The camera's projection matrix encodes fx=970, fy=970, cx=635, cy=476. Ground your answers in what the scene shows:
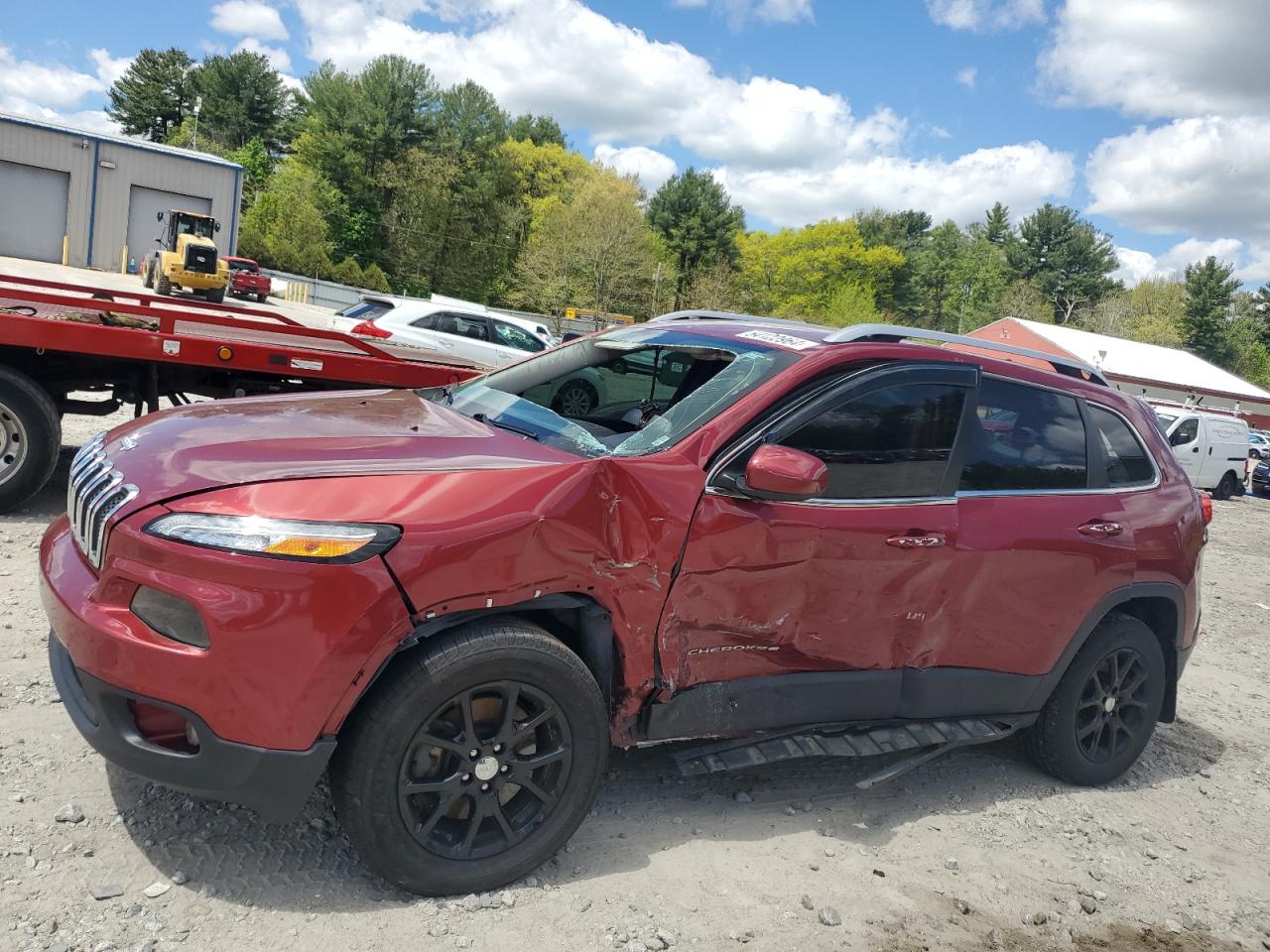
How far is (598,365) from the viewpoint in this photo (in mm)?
4414

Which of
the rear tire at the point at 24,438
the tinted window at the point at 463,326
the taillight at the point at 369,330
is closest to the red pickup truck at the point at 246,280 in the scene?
the tinted window at the point at 463,326

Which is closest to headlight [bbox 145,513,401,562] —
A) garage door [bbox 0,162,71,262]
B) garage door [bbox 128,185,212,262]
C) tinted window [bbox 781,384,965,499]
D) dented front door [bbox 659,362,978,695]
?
dented front door [bbox 659,362,978,695]

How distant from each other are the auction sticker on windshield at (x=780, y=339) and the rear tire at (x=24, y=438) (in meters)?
4.77

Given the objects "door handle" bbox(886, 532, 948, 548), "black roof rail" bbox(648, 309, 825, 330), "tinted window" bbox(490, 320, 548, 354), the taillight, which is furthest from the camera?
"tinted window" bbox(490, 320, 548, 354)

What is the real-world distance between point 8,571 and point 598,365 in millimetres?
3533

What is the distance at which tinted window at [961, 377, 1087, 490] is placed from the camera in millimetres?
3938

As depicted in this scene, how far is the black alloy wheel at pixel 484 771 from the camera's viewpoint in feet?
9.30

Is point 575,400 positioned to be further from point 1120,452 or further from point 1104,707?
point 1104,707

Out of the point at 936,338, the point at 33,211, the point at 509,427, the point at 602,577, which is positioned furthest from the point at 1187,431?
the point at 33,211

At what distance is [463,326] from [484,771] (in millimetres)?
15763

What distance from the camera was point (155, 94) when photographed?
88.6 metres

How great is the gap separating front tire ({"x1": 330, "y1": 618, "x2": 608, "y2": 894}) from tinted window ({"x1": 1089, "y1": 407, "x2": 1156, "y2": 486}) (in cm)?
280

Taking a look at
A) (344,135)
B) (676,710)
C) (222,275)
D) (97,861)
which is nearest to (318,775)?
(97,861)

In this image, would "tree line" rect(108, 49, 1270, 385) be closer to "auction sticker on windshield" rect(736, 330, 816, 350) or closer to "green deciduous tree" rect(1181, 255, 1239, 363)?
"green deciduous tree" rect(1181, 255, 1239, 363)
